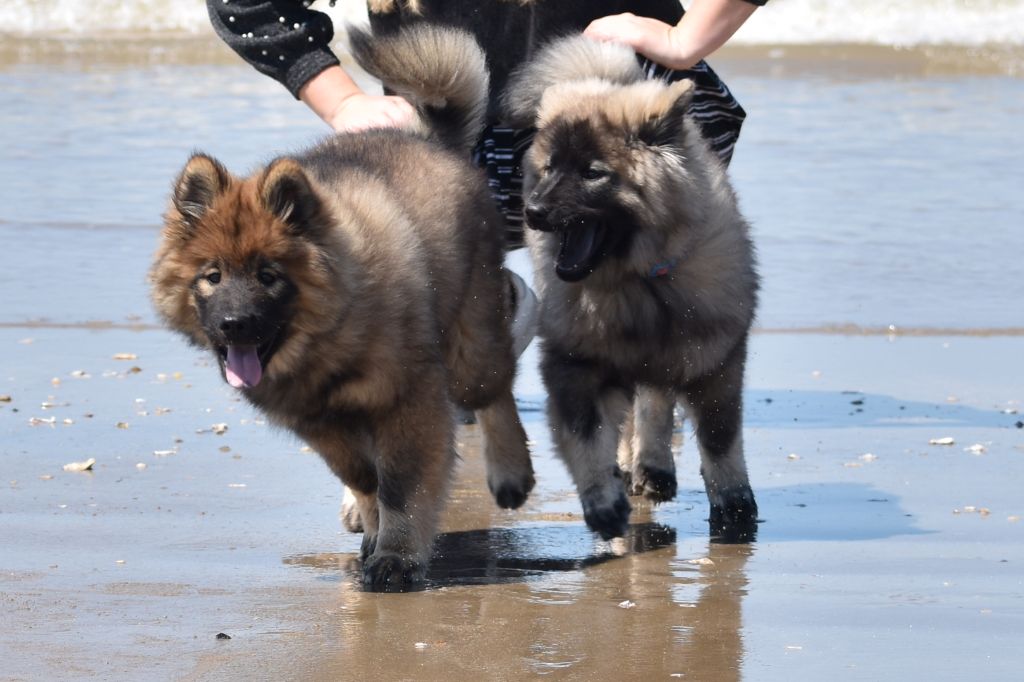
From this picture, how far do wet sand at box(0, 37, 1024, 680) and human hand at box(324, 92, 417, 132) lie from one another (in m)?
1.08

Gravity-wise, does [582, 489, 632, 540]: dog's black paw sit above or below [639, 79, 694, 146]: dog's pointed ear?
below

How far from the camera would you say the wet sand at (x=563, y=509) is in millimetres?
3334

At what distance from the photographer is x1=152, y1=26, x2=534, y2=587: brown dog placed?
12.0 feet

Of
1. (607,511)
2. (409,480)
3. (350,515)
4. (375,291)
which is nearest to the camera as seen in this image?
(375,291)

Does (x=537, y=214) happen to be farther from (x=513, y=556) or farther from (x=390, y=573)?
(x=390, y=573)

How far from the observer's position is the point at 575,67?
15.5ft

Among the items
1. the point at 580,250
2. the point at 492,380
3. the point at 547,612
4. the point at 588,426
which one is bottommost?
the point at 547,612

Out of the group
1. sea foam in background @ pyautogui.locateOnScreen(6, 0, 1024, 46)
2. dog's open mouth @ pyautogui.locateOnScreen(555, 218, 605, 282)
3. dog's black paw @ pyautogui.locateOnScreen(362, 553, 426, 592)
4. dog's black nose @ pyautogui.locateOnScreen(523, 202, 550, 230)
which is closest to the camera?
dog's black paw @ pyautogui.locateOnScreen(362, 553, 426, 592)

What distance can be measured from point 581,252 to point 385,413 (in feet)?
2.75

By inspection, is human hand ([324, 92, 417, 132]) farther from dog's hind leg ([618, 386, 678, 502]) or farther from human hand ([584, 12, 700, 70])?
dog's hind leg ([618, 386, 678, 502])

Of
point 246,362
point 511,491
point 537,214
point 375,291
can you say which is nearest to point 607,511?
point 511,491

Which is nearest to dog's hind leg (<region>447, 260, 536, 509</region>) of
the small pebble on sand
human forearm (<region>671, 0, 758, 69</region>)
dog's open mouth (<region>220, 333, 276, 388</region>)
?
dog's open mouth (<region>220, 333, 276, 388</region>)

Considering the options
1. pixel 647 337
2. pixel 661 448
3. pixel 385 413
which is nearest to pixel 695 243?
pixel 647 337

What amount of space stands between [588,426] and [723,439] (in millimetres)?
420
